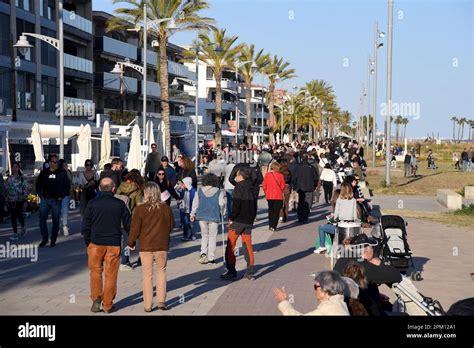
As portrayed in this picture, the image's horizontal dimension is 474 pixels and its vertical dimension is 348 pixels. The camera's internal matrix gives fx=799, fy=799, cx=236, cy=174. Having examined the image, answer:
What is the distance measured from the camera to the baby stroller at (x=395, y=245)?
41.1 feet

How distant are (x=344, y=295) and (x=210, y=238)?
6.85 m

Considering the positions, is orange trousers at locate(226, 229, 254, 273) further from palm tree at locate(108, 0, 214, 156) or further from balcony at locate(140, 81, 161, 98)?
balcony at locate(140, 81, 161, 98)

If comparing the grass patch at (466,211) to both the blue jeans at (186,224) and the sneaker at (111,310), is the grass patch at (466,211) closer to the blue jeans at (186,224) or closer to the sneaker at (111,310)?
the blue jeans at (186,224)

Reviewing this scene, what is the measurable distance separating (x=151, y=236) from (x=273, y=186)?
863 cm

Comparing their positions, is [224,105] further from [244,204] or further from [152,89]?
[244,204]

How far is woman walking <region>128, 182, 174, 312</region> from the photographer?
9.91 m

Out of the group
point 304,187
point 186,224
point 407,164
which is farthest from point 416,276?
point 407,164

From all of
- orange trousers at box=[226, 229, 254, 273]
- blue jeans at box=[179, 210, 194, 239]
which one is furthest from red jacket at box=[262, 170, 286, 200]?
Result: orange trousers at box=[226, 229, 254, 273]

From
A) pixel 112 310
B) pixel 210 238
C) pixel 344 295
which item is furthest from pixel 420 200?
Answer: pixel 344 295

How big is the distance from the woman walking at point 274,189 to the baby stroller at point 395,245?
5.60 metres

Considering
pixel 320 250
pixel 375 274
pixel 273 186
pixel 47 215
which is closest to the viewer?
pixel 375 274

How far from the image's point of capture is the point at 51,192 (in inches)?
617

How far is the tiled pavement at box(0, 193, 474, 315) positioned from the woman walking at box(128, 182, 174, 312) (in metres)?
0.29

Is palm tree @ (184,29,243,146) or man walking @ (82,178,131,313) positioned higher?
palm tree @ (184,29,243,146)
